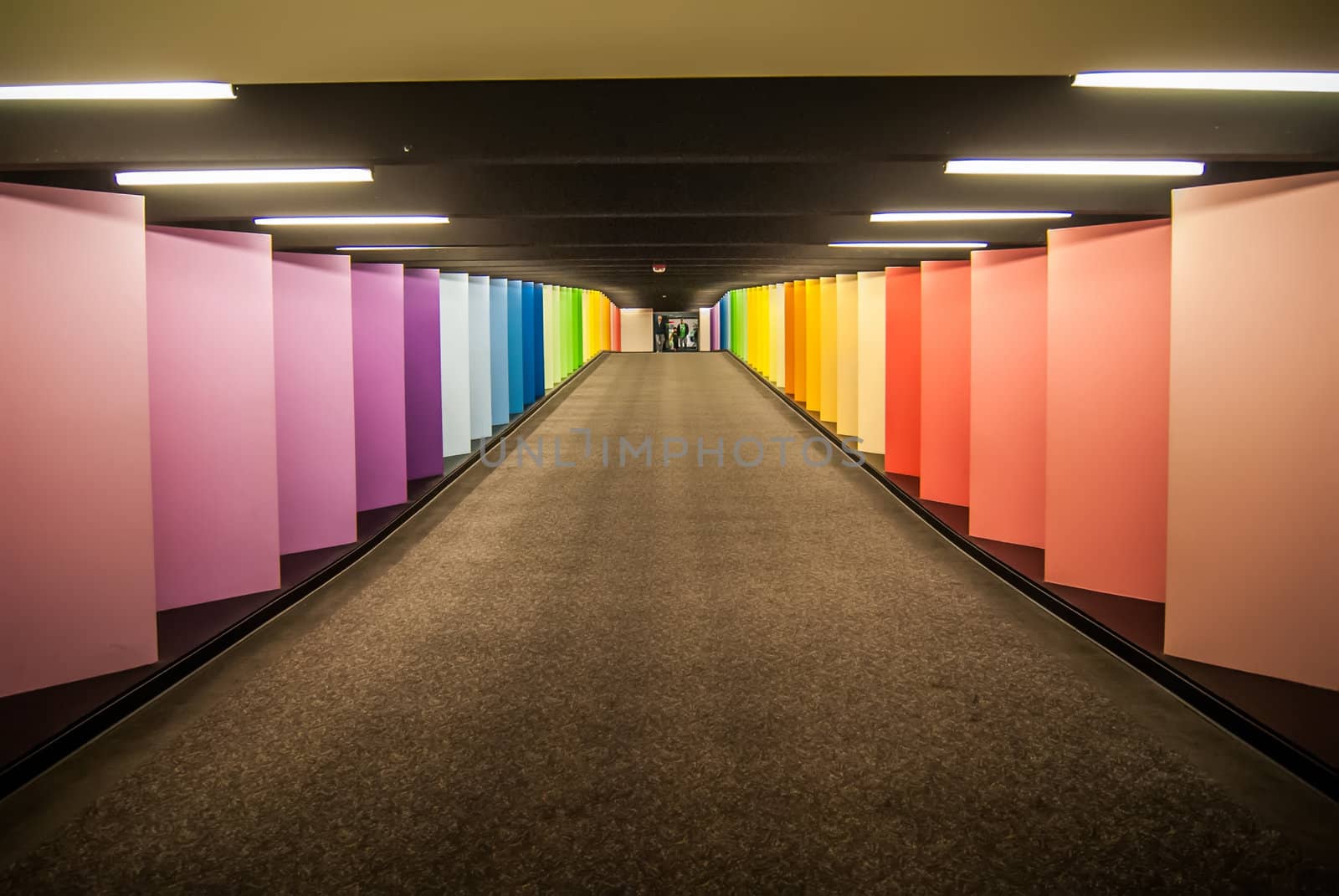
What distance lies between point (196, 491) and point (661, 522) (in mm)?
4310

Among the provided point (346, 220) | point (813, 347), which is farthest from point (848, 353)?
point (346, 220)

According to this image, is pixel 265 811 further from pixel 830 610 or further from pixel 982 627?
pixel 982 627

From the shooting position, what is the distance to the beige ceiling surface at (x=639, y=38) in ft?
10.5

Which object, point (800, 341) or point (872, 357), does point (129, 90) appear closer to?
point (872, 357)

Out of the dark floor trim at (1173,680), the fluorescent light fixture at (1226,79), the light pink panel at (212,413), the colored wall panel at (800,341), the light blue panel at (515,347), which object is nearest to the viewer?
the fluorescent light fixture at (1226,79)

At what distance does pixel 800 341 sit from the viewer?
19562mm

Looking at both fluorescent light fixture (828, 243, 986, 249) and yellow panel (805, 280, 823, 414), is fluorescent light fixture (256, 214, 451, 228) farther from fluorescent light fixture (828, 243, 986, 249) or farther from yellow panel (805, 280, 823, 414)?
yellow panel (805, 280, 823, 414)

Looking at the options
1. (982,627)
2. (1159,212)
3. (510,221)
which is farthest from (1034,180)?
(510,221)

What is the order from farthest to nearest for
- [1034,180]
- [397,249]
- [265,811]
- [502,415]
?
[502,415]
[397,249]
[1034,180]
[265,811]

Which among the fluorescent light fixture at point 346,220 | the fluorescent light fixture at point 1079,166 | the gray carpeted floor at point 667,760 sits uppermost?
the fluorescent light fixture at point 346,220

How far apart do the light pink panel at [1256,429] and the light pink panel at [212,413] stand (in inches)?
257

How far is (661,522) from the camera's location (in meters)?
9.39

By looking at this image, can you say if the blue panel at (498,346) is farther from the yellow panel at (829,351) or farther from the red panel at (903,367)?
the red panel at (903,367)

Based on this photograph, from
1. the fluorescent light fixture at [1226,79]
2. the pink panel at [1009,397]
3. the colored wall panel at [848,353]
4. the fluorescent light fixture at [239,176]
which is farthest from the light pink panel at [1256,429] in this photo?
the colored wall panel at [848,353]
